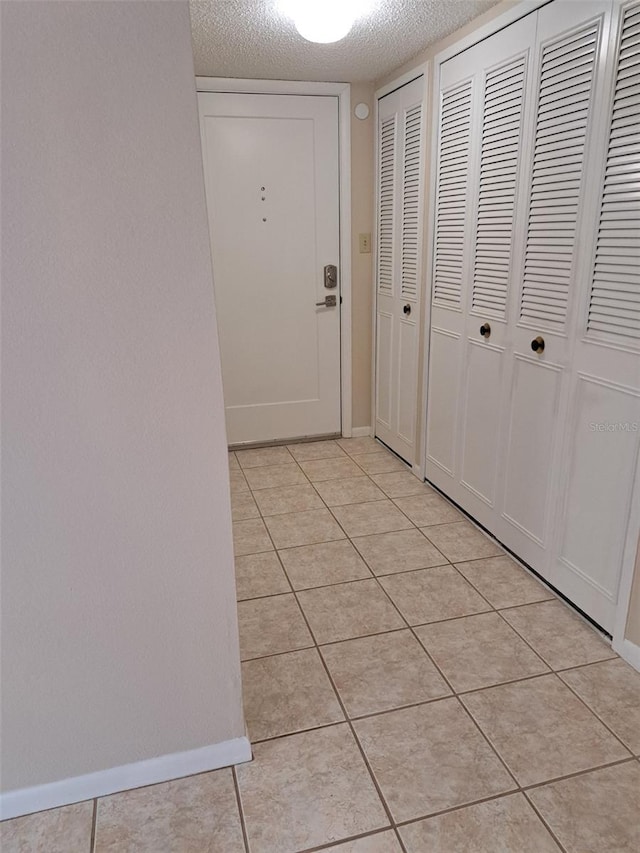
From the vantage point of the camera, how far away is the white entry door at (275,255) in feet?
11.5

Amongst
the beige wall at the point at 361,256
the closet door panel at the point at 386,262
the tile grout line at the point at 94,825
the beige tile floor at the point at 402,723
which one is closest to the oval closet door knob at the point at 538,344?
the beige tile floor at the point at 402,723

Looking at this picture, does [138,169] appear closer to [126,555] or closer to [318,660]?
[126,555]

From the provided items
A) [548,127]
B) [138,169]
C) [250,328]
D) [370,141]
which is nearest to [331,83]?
[370,141]

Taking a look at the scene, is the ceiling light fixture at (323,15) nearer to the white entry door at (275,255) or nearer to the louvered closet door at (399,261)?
the louvered closet door at (399,261)

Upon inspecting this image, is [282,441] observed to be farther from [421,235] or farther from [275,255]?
[421,235]

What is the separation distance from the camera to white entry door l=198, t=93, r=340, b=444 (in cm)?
350

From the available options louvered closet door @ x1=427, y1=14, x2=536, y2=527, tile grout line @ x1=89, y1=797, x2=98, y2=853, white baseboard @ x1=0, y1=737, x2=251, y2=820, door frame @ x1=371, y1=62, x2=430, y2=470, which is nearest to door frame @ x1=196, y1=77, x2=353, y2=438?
door frame @ x1=371, y1=62, x2=430, y2=470

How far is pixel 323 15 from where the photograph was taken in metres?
2.32

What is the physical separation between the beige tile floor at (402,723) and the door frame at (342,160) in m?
1.46

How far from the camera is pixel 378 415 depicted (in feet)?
13.1

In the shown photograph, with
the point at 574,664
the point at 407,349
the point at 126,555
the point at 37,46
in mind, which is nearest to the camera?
the point at 37,46

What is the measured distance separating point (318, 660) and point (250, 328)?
227cm

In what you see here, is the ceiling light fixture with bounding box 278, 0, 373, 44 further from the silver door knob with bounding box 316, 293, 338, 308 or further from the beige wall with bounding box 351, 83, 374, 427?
the silver door knob with bounding box 316, 293, 338, 308

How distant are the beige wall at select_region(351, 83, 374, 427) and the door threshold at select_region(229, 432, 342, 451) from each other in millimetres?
188
